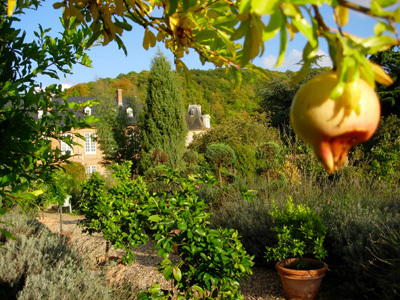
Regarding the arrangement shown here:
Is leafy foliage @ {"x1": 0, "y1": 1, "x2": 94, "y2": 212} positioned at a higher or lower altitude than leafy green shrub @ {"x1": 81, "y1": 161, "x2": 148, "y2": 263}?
higher

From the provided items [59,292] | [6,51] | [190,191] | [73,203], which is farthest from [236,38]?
[73,203]

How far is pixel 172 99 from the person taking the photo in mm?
15242

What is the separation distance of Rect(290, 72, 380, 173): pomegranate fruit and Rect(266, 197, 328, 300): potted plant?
3.42 meters

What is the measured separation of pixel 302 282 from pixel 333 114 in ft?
11.5

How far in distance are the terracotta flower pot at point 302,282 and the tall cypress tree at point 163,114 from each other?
11017mm

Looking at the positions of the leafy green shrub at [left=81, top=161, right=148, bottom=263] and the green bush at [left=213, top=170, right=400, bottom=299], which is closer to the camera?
the green bush at [left=213, top=170, right=400, bottom=299]

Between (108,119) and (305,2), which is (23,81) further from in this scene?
(108,119)

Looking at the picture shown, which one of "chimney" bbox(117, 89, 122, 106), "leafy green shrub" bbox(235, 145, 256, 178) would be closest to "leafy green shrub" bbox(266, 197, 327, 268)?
"leafy green shrub" bbox(235, 145, 256, 178)

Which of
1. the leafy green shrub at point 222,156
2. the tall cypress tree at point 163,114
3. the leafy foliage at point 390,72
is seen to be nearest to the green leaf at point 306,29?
the leafy green shrub at point 222,156

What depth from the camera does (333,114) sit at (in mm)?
321

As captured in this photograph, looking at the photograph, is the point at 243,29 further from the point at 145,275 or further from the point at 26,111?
the point at 145,275

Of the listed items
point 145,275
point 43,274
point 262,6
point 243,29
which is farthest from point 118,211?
point 262,6

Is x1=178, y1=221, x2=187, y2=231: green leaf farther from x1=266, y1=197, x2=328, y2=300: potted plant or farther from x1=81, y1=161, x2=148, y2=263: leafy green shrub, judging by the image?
x1=81, y1=161, x2=148, y2=263: leafy green shrub

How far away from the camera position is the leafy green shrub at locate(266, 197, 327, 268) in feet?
12.0
